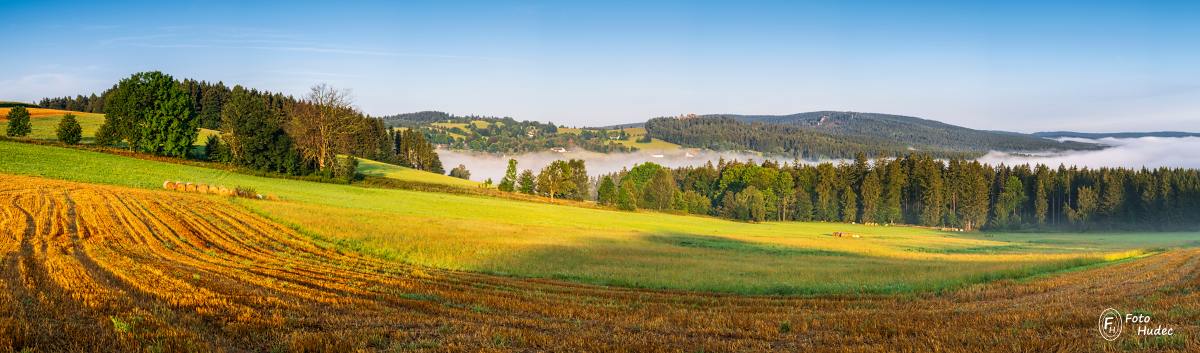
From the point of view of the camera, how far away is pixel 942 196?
12838cm

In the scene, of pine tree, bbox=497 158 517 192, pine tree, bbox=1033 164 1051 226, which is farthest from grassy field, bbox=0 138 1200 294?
pine tree, bbox=1033 164 1051 226

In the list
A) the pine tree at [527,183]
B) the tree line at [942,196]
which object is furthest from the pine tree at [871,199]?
the pine tree at [527,183]

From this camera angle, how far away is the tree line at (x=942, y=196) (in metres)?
113

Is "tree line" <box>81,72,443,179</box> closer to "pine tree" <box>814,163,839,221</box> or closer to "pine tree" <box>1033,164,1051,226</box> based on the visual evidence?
"pine tree" <box>814,163,839,221</box>

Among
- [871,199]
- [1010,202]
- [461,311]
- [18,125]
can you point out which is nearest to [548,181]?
[871,199]

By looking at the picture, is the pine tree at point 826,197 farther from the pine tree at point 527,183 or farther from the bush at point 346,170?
the bush at point 346,170

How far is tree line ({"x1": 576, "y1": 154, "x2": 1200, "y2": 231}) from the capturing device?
11338 cm

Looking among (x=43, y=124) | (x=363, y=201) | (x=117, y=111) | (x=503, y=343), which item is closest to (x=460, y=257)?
(x=503, y=343)

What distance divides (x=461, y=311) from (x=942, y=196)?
138 m

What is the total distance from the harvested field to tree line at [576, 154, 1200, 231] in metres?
91.1

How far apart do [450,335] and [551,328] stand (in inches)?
76.8

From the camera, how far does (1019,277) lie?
21.7m

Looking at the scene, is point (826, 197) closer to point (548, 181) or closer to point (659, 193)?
point (659, 193)

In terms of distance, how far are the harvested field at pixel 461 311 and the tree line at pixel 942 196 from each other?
9115 centimetres
